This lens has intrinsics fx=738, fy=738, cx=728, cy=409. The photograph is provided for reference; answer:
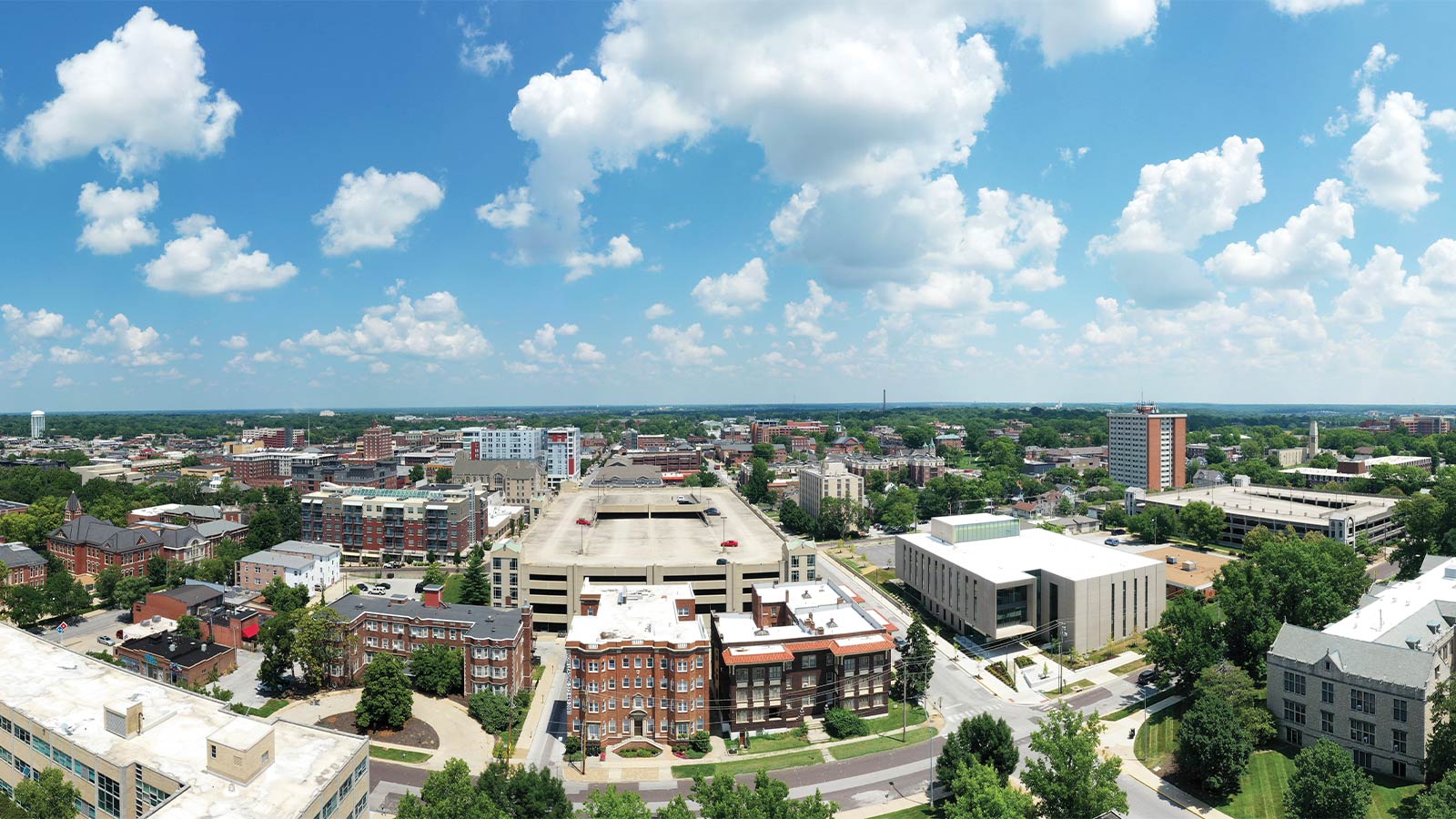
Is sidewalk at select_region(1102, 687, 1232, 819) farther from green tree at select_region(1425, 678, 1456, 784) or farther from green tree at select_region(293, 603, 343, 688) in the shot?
green tree at select_region(293, 603, 343, 688)

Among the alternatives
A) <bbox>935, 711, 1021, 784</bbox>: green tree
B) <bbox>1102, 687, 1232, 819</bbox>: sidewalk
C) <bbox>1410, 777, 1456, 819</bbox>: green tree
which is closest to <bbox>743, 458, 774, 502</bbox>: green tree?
<bbox>1102, 687, 1232, 819</bbox>: sidewalk

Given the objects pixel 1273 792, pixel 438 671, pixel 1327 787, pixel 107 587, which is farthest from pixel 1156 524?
pixel 107 587

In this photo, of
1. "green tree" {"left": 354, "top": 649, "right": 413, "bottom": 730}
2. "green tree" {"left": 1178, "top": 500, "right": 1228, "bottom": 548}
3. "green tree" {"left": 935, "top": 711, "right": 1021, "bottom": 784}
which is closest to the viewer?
"green tree" {"left": 935, "top": 711, "right": 1021, "bottom": 784}

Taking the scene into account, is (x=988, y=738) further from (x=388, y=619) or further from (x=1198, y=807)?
(x=388, y=619)

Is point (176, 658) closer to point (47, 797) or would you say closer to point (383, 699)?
point (383, 699)

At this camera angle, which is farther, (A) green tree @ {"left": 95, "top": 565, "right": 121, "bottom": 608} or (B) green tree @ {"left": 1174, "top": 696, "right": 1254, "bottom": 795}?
(A) green tree @ {"left": 95, "top": 565, "right": 121, "bottom": 608}

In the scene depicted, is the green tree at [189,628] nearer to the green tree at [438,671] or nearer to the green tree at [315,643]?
the green tree at [315,643]

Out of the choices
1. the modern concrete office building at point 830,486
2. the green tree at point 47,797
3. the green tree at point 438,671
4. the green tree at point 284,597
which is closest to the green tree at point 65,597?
the green tree at point 284,597
